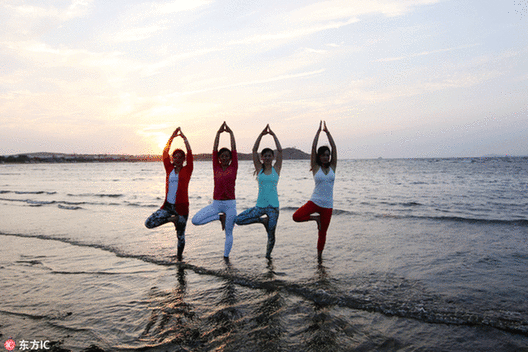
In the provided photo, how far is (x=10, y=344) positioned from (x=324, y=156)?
6.27m

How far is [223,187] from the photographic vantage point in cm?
723

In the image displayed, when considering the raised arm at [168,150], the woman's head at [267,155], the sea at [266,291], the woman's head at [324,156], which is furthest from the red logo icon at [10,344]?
the woman's head at [324,156]

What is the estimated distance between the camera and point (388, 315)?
4.88 m

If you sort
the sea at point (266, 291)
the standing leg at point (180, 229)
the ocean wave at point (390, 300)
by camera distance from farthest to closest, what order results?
1. the standing leg at point (180, 229)
2. the ocean wave at point (390, 300)
3. the sea at point (266, 291)

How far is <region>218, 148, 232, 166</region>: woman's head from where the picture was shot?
7.24 m

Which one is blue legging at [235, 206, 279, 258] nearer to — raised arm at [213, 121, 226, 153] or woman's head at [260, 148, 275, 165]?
woman's head at [260, 148, 275, 165]

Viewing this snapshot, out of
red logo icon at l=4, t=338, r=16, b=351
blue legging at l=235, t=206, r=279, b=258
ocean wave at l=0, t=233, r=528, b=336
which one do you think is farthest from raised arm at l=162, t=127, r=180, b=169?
red logo icon at l=4, t=338, r=16, b=351

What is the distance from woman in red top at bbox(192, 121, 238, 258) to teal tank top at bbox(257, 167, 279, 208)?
0.64 meters

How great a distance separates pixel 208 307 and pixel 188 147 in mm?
3848

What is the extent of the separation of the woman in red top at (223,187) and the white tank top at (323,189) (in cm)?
194

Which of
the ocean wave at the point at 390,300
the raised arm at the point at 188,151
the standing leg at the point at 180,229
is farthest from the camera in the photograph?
the standing leg at the point at 180,229

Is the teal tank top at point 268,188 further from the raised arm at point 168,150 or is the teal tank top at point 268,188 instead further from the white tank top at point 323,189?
the raised arm at point 168,150

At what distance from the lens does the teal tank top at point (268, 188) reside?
7.18 metres

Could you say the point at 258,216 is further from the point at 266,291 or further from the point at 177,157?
the point at 177,157
